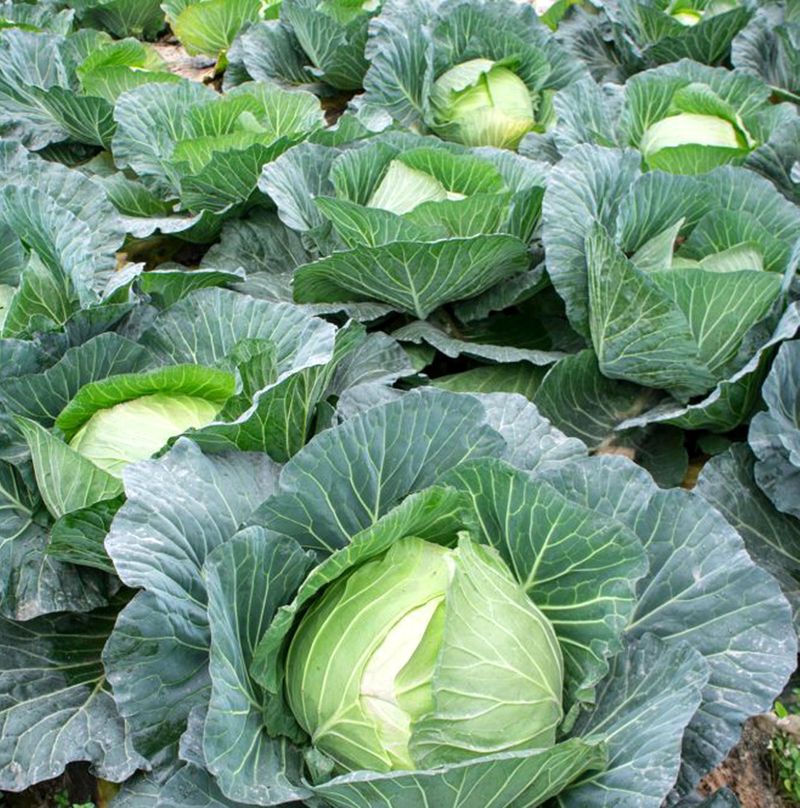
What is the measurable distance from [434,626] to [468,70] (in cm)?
300

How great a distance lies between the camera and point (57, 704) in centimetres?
225

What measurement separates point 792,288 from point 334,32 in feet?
8.99

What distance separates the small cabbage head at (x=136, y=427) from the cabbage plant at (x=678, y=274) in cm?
119

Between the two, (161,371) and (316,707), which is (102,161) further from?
(316,707)

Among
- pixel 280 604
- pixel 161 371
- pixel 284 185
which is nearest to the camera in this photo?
pixel 280 604

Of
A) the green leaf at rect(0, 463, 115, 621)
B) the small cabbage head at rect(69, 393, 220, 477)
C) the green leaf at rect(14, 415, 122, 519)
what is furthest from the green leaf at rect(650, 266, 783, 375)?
the green leaf at rect(0, 463, 115, 621)

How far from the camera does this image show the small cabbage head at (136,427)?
89.6 inches

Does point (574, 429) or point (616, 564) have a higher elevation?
point (616, 564)

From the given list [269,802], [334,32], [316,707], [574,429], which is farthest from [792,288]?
[334,32]

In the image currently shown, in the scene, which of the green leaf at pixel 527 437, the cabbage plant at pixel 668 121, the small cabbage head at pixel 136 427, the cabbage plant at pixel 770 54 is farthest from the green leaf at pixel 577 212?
the cabbage plant at pixel 770 54

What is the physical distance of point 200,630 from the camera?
188cm

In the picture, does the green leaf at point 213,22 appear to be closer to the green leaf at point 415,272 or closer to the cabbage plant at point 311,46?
the cabbage plant at point 311,46

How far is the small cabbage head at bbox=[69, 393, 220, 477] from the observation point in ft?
7.47

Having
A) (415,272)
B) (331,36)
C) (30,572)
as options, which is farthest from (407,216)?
(331,36)
